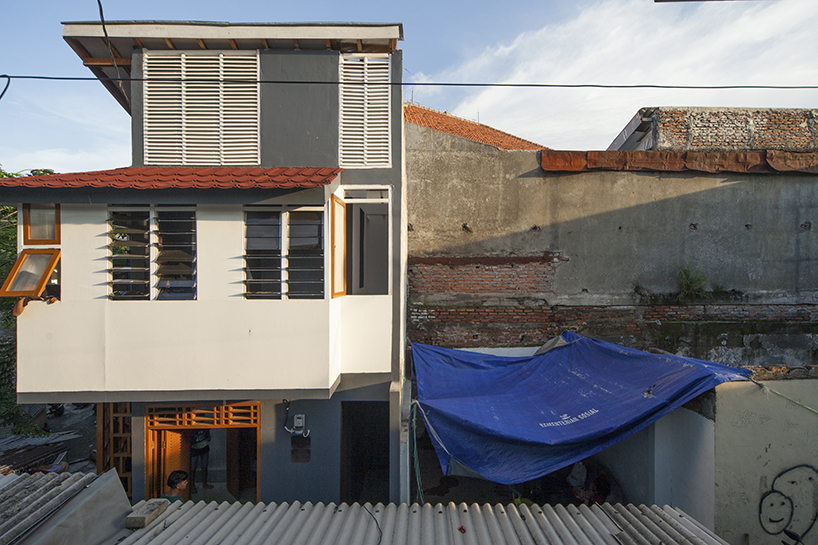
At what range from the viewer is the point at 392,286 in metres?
5.49

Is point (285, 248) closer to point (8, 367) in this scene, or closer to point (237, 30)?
point (237, 30)

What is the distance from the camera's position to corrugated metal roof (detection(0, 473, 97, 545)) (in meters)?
2.73

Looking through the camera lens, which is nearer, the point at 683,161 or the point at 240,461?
the point at 240,461

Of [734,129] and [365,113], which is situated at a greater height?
[734,129]

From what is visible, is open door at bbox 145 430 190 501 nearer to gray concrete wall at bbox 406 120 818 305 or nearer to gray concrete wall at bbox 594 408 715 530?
gray concrete wall at bbox 594 408 715 530

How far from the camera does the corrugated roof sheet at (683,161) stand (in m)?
7.92

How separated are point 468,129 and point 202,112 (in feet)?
39.7

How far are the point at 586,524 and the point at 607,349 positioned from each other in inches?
121

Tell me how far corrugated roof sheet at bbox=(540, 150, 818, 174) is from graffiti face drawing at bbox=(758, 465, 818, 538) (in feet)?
19.5

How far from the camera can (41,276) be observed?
4383 millimetres

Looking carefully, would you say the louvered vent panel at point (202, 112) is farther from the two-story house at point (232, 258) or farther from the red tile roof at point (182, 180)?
the red tile roof at point (182, 180)

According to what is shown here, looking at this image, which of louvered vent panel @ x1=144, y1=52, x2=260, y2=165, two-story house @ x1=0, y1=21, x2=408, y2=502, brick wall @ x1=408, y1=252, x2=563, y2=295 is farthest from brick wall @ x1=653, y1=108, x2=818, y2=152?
louvered vent panel @ x1=144, y1=52, x2=260, y2=165

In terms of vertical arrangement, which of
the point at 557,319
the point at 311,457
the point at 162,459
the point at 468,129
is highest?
the point at 468,129

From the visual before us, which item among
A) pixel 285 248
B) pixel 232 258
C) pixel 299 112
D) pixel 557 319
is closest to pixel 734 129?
pixel 557 319
